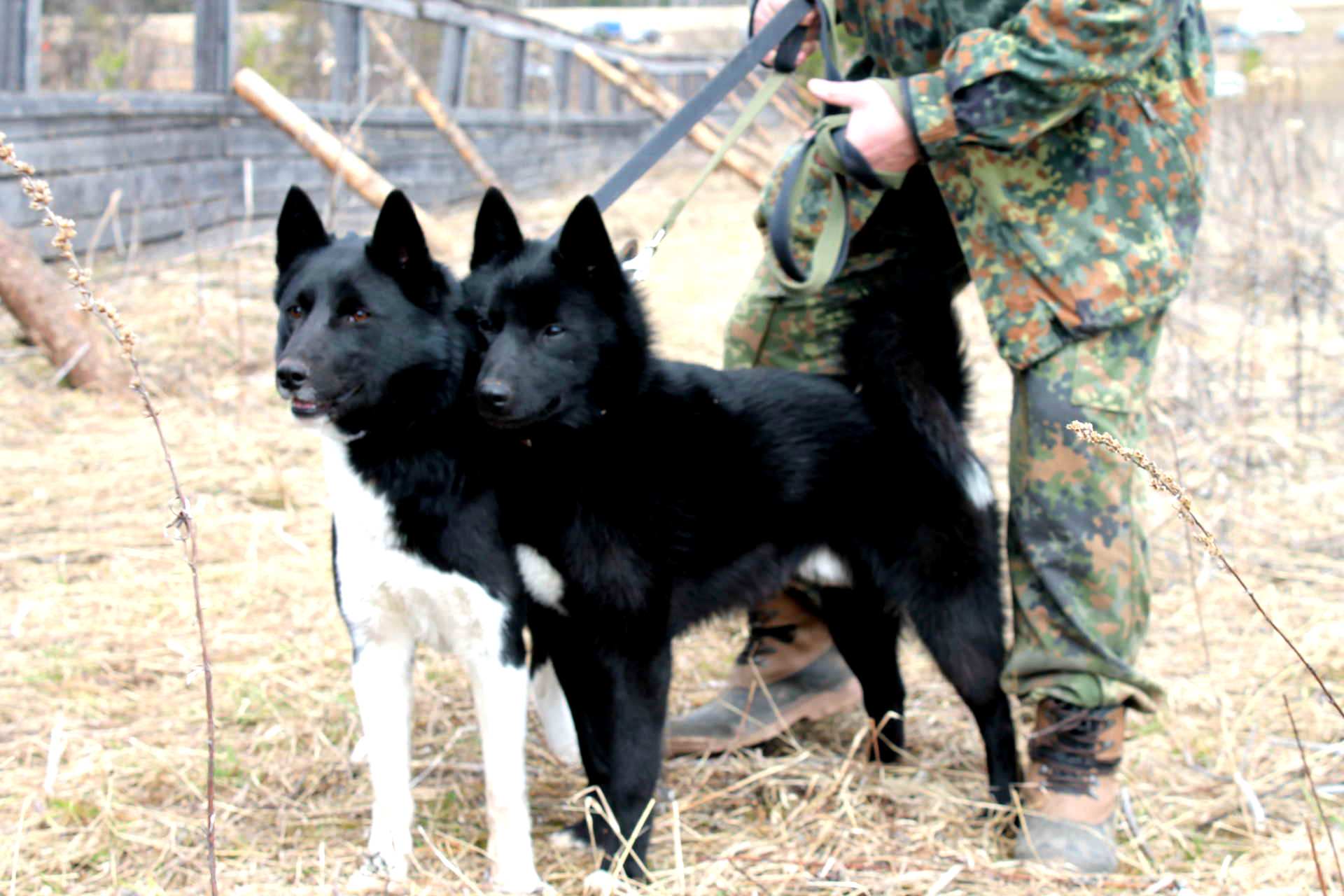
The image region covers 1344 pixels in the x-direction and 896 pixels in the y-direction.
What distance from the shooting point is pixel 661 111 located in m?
9.66

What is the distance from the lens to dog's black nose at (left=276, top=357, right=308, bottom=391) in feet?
7.14

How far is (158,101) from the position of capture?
22.8ft

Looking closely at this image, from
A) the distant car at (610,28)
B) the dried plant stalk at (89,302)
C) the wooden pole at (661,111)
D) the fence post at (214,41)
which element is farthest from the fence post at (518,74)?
the dried plant stalk at (89,302)

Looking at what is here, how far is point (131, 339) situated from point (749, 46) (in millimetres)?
1578

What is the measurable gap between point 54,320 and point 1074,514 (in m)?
4.26

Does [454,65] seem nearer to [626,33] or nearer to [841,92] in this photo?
[841,92]

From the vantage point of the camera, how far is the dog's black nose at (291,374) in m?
2.18

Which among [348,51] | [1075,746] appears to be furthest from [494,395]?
[348,51]

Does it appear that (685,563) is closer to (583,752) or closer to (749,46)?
(583,752)

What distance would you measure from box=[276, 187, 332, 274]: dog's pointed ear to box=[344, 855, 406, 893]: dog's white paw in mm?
1177

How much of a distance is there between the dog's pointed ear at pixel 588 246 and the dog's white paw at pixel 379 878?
1212 mm

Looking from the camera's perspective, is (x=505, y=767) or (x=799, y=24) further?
(x=799, y=24)

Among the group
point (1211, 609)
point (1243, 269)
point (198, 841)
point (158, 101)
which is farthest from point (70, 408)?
point (1243, 269)

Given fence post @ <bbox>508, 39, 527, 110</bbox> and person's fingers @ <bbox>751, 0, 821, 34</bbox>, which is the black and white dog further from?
fence post @ <bbox>508, 39, 527, 110</bbox>
